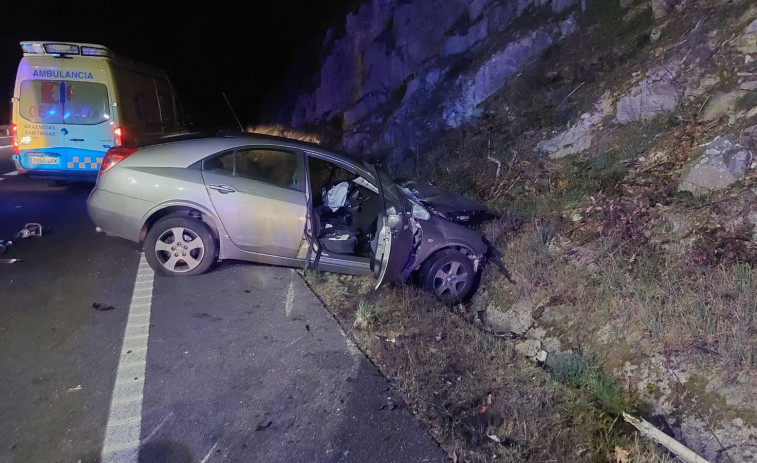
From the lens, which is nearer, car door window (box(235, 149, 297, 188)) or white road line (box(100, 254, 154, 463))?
white road line (box(100, 254, 154, 463))

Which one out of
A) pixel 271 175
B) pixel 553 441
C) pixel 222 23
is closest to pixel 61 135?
pixel 271 175

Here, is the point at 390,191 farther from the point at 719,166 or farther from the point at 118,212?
the point at 719,166

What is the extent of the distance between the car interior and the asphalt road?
624mm

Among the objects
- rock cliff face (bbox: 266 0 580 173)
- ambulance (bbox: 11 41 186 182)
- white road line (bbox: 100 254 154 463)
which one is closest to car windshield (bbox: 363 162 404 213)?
white road line (bbox: 100 254 154 463)

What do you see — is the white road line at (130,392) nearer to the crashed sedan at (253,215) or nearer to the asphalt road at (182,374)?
the asphalt road at (182,374)

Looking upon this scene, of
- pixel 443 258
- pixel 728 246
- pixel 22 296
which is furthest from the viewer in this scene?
pixel 443 258

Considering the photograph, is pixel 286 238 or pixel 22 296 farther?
pixel 286 238

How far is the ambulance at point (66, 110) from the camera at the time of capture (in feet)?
26.0

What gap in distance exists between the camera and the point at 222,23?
180 feet

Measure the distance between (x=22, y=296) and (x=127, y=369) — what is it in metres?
1.86

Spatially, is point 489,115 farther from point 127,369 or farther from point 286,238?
point 127,369

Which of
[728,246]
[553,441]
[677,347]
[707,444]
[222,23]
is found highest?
[222,23]

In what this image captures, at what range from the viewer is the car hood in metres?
5.08

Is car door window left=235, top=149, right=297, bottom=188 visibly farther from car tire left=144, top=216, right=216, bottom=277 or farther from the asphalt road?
the asphalt road
